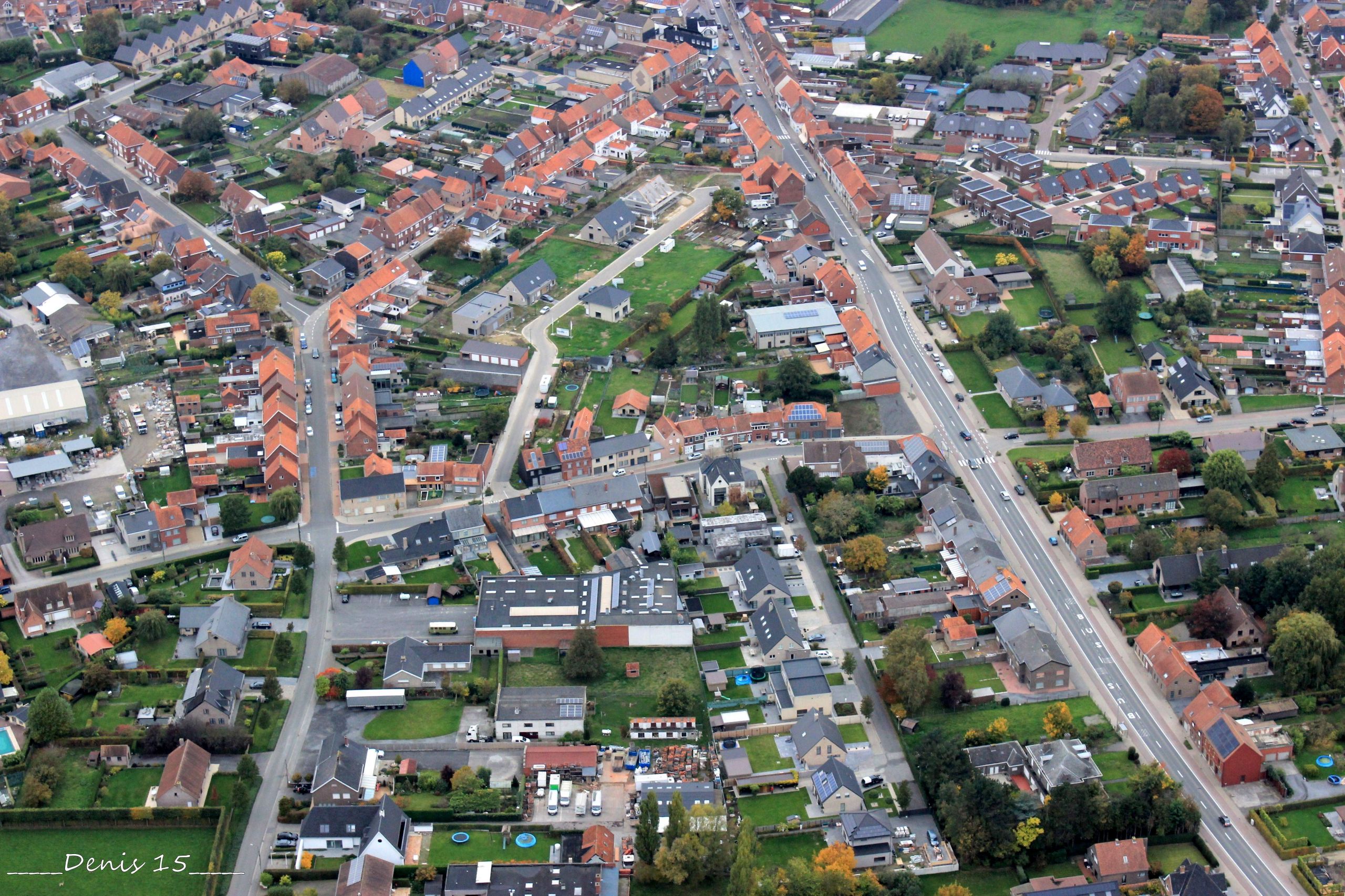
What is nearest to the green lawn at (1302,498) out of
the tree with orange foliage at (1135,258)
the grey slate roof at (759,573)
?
the tree with orange foliage at (1135,258)

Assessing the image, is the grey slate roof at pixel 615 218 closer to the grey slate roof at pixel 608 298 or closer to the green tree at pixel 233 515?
the grey slate roof at pixel 608 298

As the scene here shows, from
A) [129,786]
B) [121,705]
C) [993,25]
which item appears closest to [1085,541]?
[129,786]

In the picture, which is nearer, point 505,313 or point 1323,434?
point 1323,434

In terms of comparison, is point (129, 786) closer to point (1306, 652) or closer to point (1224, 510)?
point (1306, 652)

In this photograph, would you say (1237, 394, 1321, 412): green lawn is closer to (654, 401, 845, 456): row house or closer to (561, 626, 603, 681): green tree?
(654, 401, 845, 456): row house

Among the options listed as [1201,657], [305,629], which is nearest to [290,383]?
[305,629]

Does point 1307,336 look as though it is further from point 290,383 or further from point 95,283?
point 95,283
